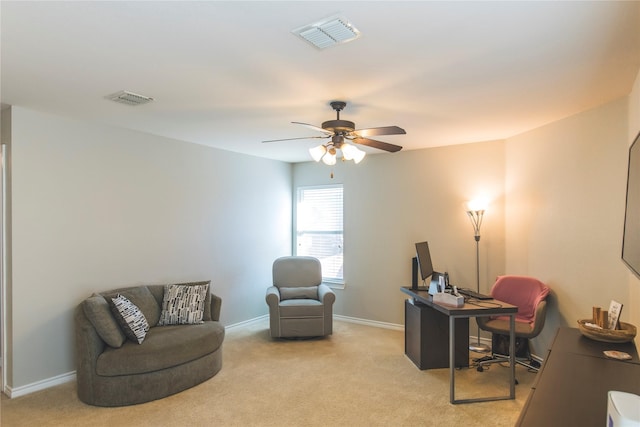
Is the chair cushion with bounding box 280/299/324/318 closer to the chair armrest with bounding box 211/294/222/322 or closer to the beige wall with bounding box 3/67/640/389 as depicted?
the chair armrest with bounding box 211/294/222/322

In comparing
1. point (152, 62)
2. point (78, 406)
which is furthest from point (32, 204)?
point (152, 62)

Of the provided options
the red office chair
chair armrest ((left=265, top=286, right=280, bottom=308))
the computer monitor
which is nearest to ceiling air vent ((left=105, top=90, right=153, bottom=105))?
chair armrest ((left=265, top=286, right=280, bottom=308))

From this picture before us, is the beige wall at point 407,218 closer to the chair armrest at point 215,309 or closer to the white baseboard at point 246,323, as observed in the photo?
the white baseboard at point 246,323

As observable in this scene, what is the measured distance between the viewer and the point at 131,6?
6.10ft

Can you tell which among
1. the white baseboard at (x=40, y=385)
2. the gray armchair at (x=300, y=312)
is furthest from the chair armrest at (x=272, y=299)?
the white baseboard at (x=40, y=385)

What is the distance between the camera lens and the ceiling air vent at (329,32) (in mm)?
2009

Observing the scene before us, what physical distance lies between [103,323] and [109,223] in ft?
3.92

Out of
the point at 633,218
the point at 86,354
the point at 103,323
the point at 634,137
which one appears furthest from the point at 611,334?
the point at 86,354

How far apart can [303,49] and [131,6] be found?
3.02 feet

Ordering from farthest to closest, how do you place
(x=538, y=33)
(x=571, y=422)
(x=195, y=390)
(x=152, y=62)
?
(x=195, y=390) < (x=152, y=62) < (x=538, y=33) < (x=571, y=422)

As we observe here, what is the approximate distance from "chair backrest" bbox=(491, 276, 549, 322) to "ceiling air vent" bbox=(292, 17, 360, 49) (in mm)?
3265

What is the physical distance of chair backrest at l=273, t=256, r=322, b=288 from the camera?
18.7 feet

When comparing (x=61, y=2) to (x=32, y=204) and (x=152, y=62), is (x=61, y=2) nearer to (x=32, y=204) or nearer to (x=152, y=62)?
(x=152, y=62)

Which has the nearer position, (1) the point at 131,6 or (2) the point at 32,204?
(1) the point at 131,6
